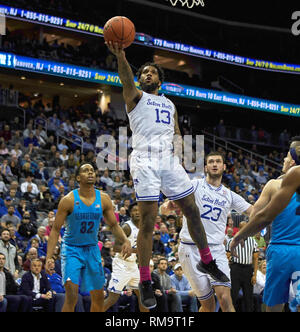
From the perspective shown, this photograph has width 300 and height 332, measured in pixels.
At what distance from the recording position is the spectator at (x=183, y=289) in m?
11.3

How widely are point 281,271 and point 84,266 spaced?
283 cm

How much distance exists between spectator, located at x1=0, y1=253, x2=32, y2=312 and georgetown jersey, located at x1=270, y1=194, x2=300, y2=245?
529 cm

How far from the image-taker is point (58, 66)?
2256cm

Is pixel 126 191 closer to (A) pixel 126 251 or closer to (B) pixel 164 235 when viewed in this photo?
(B) pixel 164 235

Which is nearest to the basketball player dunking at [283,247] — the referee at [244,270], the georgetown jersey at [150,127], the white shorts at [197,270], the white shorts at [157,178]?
the white shorts at [157,178]

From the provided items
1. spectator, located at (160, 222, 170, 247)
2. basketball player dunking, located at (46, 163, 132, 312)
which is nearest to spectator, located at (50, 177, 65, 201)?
spectator, located at (160, 222, 170, 247)

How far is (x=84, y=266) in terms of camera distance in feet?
23.6

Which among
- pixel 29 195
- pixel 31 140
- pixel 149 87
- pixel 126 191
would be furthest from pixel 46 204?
pixel 149 87

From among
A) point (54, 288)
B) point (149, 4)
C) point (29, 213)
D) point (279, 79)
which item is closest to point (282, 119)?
point (279, 79)

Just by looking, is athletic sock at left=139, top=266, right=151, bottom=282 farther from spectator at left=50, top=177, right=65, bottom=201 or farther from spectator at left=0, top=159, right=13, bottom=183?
spectator at left=0, top=159, right=13, bottom=183

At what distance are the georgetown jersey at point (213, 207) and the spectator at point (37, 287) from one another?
3.59 meters

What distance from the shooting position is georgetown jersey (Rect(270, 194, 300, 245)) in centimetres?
529

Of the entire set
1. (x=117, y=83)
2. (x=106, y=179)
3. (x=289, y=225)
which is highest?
(x=117, y=83)

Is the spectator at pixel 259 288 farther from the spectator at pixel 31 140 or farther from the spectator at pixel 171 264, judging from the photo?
the spectator at pixel 31 140
